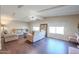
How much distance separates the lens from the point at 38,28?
1961 mm

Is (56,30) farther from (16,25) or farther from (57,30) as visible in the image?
(16,25)

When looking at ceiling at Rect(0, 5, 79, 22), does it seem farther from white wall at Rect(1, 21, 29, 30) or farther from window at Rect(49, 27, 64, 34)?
window at Rect(49, 27, 64, 34)

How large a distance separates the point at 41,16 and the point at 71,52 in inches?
44.9

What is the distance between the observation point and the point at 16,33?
1899 mm

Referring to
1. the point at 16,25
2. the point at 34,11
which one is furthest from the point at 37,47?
the point at 34,11

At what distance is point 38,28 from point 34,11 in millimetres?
442

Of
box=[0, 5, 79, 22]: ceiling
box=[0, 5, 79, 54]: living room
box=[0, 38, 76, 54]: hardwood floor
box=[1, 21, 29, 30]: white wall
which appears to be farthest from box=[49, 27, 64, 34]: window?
box=[1, 21, 29, 30]: white wall

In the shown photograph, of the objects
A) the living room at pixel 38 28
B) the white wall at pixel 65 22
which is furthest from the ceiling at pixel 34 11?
the white wall at pixel 65 22

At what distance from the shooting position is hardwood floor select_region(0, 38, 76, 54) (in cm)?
178

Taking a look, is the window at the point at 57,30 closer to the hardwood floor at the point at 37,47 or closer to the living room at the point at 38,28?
the living room at the point at 38,28

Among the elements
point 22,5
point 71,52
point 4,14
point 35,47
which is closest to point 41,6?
point 22,5
